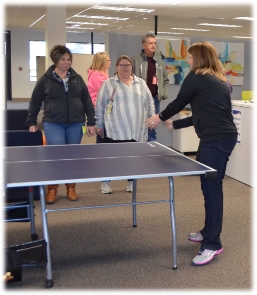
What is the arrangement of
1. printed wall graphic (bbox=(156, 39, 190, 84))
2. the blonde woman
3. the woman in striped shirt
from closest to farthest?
the woman in striped shirt < the blonde woman < printed wall graphic (bbox=(156, 39, 190, 84))

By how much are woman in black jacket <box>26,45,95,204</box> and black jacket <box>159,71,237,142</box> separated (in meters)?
1.49

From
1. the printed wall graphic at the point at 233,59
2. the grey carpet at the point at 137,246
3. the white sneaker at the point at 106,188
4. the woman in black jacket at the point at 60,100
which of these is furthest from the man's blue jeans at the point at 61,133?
the printed wall graphic at the point at 233,59

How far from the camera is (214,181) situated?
2.95 m

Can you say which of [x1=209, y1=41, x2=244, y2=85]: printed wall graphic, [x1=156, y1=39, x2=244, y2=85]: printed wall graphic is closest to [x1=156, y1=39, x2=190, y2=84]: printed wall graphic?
[x1=156, y1=39, x2=244, y2=85]: printed wall graphic

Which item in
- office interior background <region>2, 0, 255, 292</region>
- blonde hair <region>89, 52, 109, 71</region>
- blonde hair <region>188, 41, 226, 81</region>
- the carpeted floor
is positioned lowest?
the carpeted floor

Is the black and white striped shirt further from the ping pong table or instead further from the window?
the window

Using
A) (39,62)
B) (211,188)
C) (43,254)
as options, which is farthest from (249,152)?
(39,62)

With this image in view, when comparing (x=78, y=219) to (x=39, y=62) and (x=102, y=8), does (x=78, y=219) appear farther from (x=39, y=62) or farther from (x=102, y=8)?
(x=39, y=62)

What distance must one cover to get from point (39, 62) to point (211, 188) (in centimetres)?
1278

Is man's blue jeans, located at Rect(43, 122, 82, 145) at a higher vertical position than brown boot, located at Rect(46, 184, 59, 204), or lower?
higher

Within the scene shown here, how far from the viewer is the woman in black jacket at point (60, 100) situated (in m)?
4.10

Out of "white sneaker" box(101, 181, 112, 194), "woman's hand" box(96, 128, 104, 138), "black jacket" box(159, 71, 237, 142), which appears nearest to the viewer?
"black jacket" box(159, 71, 237, 142)

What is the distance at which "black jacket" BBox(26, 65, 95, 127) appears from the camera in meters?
4.11

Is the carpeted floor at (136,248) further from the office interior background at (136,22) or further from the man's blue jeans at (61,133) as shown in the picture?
the office interior background at (136,22)
